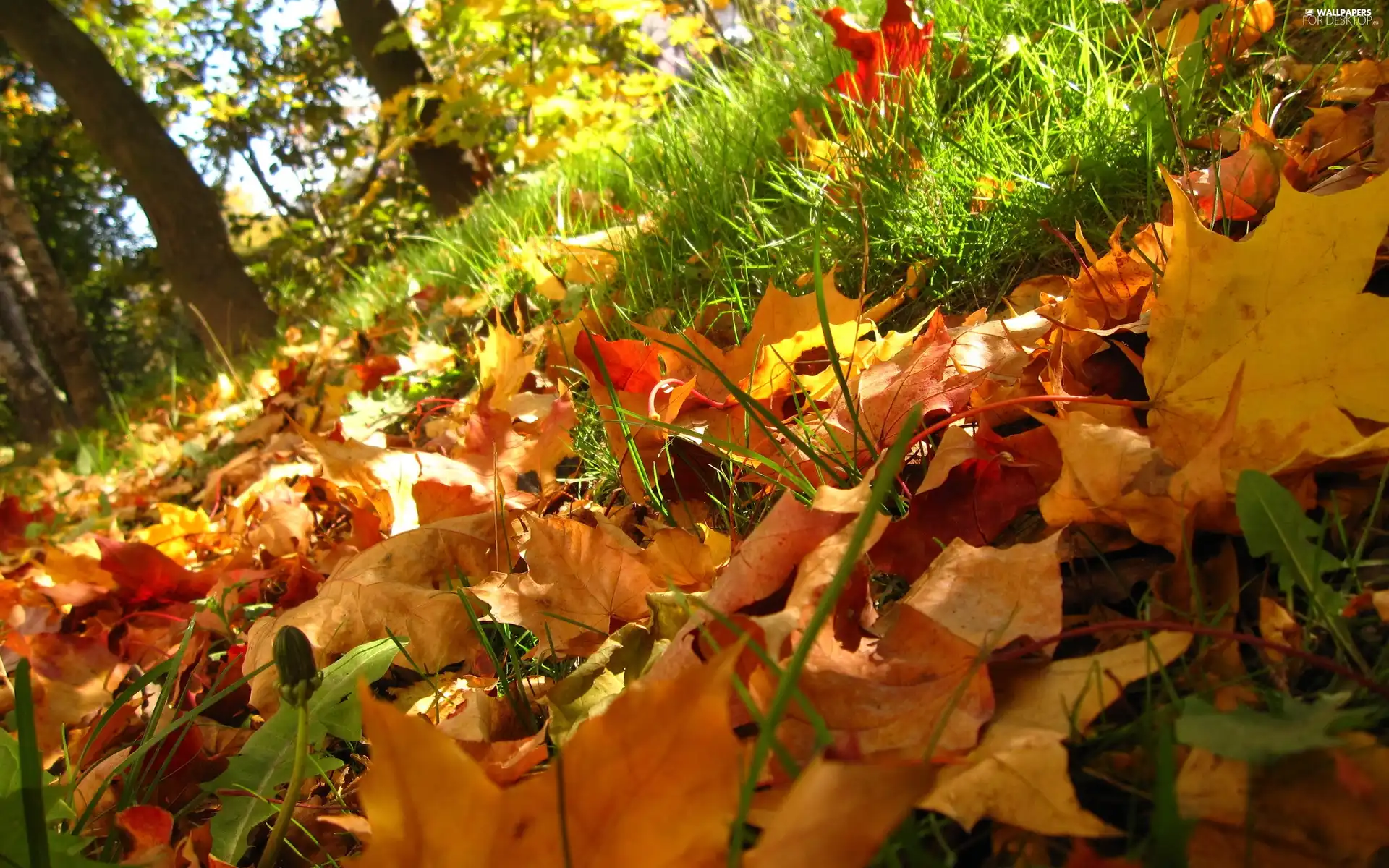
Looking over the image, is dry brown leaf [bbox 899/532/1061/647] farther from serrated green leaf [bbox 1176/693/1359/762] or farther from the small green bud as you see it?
the small green bud

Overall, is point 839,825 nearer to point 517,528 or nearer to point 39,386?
point 517,528

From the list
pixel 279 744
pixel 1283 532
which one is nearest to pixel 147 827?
pixel 279 744

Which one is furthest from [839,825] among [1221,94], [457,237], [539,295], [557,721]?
[457,237]

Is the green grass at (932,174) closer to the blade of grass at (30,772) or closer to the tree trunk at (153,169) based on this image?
the blade of grass at (30,772)

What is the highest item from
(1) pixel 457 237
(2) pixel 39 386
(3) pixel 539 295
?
(2) pixel 39 386

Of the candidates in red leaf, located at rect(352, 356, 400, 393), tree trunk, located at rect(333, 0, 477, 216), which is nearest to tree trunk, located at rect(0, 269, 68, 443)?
tree trunk, located at rect(333, 0, 477, 216)
